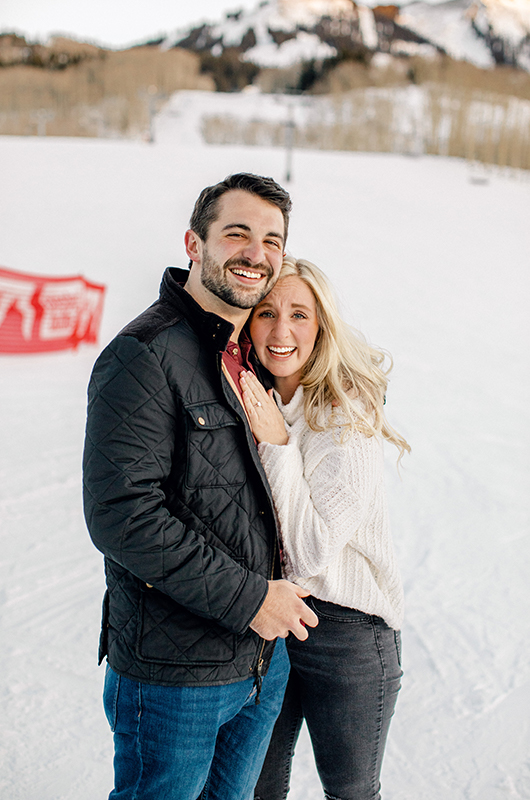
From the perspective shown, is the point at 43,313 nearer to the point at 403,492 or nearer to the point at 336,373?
the point at 403,492

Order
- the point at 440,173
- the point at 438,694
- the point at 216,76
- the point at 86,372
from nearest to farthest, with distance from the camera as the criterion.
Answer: the point at 438,694, the point at 86,372, the point at 440,173, the point at 216,76

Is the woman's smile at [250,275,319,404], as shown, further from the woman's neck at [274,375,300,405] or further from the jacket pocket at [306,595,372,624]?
the jacket pocket at [306,595,372,624]

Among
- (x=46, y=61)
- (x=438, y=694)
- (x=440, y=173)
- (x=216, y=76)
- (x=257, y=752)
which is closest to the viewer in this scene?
(x=257, y=752)

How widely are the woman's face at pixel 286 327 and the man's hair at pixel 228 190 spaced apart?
26 centimetres

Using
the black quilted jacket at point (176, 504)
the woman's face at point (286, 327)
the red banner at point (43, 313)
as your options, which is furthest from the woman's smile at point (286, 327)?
the red banner at point (43, 313)

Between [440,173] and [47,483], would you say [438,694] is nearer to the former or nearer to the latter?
[47,483]

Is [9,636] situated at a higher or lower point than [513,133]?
lower

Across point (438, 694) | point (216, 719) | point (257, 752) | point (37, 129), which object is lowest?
point (438, 694)

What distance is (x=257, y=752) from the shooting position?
1.52 metres

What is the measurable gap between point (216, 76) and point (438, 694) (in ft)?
216

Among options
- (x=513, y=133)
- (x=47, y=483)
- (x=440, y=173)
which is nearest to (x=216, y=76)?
(x=513, y=133)

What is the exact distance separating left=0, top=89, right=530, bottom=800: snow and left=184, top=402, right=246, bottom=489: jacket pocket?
2.29 feet

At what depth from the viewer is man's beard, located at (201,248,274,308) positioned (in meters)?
1.43

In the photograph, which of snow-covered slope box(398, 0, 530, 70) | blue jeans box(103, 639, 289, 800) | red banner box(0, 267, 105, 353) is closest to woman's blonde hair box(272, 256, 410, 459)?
blue jeans box(103, 639, 289, 800)
